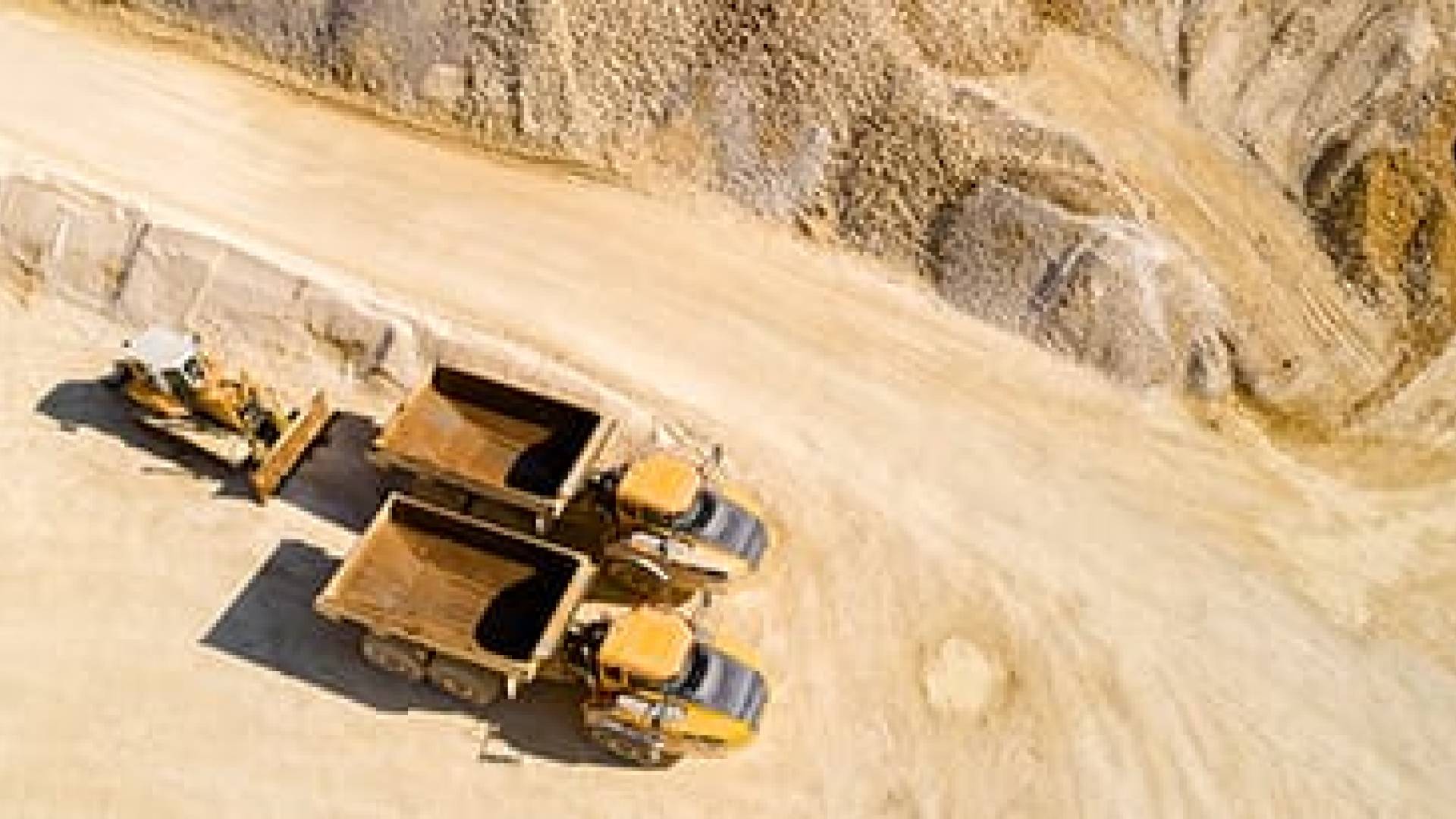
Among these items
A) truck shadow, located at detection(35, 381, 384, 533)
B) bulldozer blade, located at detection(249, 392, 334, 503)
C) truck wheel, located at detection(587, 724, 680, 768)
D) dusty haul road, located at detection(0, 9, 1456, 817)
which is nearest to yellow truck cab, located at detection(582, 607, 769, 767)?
truck wheel, located at detection(587, 724, 680, 768)

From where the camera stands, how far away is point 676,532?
19359 mm

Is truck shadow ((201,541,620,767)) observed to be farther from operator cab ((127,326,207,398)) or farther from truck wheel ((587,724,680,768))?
operator cab ((127,326,207,398))

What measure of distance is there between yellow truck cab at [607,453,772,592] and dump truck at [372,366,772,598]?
0.5 inches

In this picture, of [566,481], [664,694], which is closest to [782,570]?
[566,481]

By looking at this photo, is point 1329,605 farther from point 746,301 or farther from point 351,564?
point 351,564

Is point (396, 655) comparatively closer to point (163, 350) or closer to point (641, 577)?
point (641, 577)

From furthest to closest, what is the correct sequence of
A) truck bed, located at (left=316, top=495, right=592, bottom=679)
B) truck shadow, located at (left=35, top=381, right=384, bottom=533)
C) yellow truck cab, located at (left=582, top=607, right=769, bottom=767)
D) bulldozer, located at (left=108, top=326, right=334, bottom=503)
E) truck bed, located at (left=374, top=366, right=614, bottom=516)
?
truck shadow, located at (left=35, top=381, right=384, bottom=533)
bulldozer, located at (left=108, top=326, right=334, bottom=503)
truck bed, located at (left=374, top=366, right=614, bottom=516)
truck bed, located at (left=316, top=495, right=592, bottom=679)
yellow truck cab, located at (left=582, top=607, right=769, bottom=767)

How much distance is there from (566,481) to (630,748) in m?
3.18

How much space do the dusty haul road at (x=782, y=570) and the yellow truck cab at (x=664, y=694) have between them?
0.58 m

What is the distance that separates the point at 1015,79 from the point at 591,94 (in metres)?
6.31

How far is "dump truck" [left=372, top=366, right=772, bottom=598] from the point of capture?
19438 mm

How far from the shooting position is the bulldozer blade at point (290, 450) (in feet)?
67.2

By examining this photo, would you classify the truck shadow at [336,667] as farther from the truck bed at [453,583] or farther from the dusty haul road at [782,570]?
the truck bed at [453,583]

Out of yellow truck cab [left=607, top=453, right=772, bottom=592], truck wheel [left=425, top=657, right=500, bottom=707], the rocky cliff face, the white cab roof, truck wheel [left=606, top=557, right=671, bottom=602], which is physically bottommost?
truck wheel [left=425, top=657, right=500, bottom=707]
